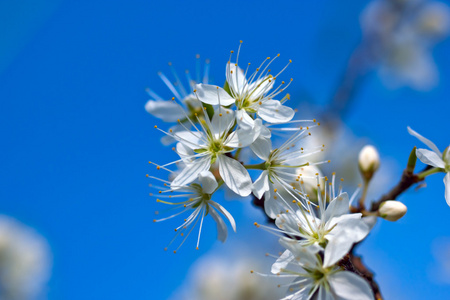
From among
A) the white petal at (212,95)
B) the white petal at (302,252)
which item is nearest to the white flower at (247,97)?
the white petal at (212,95)

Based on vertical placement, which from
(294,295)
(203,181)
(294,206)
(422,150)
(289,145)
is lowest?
(294,295)

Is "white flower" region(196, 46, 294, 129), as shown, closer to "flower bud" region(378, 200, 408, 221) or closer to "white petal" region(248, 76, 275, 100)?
"white petal" region(248, 76, 275, 100)

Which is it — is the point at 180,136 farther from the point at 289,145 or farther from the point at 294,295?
the point at 294,295

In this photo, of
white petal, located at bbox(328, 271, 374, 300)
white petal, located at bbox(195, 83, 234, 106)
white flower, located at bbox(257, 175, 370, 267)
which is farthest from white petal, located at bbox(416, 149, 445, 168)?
white petal, located at bbox(195, 83, 234, 106)

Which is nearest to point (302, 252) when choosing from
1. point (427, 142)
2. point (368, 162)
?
point (427, 142)

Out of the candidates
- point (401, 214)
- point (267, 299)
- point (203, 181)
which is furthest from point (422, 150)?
point (267, 299)

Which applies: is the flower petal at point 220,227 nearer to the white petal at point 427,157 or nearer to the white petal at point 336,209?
the white petal at point 336,209

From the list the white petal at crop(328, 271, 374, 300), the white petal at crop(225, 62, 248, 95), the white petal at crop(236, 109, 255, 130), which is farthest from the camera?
the white petal at crop(225, 62, 248, 95)
